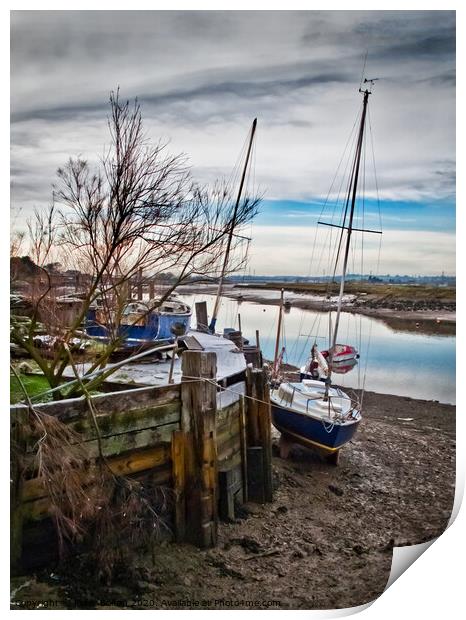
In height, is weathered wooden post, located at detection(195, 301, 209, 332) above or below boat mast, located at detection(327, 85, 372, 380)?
below

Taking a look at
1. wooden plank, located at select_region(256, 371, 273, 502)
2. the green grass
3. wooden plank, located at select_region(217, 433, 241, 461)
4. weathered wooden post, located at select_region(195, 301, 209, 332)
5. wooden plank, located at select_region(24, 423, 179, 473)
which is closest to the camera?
the green grass

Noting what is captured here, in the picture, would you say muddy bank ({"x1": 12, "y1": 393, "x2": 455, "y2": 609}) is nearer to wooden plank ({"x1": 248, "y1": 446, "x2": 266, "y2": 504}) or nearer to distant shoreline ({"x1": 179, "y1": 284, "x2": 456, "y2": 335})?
wooden plank ({"x1": 248, "y1": 446, "x2": 266, "y2": 504})

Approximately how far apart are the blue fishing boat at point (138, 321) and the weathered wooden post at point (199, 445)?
26cm

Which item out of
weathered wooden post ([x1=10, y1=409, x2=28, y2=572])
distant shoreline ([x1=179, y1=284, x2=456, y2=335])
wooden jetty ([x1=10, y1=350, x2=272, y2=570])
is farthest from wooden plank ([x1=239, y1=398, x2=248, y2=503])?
weathered wooden post ([x1=10, y1=409, x2=28, y2=572])

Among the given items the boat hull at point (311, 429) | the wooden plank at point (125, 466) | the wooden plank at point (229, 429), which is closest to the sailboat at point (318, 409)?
the boat hull at point (311, 429)

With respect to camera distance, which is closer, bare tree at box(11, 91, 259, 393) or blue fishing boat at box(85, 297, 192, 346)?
bare tree at box(11, 91, 259, 393)

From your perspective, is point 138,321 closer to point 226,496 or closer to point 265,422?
point 226,496

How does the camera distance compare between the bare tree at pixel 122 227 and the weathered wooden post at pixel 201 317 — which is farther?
the weathered wooden post at pixel 201 317

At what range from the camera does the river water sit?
4008mm

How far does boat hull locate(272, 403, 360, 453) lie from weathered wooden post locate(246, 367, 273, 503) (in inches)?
4.8

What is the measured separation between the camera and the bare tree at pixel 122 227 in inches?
148

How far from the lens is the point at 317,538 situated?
13.4 feet

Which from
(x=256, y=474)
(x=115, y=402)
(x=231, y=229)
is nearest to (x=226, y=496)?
(x=256, y=474)

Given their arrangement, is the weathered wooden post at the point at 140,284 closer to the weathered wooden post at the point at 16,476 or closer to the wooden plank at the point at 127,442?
the wooden plank at the point at 127,442
